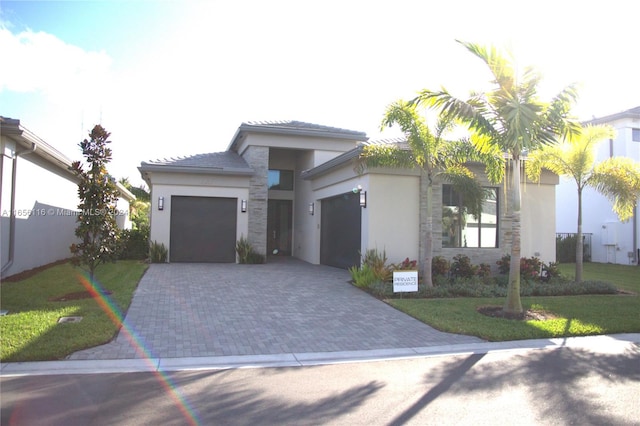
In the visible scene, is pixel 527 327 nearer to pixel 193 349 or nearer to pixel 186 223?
pixel 193 349

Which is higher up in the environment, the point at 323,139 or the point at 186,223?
the point at 323,139

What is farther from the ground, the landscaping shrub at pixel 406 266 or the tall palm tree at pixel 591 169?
the tall palm tree at pixel 591 169

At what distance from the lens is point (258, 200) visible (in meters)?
18.1

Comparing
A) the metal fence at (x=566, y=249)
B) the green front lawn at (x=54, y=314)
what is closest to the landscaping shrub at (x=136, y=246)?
the green front lawn at (x=54, y=314)

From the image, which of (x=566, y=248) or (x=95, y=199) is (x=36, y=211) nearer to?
(x=95, y=199)

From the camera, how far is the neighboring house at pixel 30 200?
11.4 m

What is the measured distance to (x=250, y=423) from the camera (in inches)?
171

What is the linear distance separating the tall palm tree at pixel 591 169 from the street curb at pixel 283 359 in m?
6.09

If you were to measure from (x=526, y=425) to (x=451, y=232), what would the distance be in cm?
1009

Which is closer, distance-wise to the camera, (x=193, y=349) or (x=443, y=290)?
(x=193, y=349)

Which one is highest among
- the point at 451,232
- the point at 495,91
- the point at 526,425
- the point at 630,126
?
the point at 630,126

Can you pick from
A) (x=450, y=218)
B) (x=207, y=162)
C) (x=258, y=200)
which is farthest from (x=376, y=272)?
(x=207, y=162)

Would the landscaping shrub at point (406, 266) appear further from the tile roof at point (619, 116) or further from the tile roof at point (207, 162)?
the tile roof at point (619, 116)

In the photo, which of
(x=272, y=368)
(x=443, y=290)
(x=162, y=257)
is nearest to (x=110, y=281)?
(x=162, y=257)
